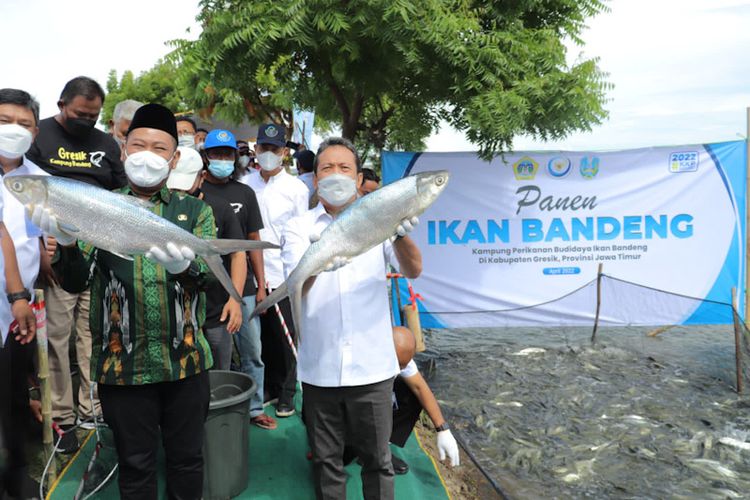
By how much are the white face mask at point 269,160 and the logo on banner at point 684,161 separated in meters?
5.66

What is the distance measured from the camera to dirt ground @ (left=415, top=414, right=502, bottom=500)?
13.0 ft

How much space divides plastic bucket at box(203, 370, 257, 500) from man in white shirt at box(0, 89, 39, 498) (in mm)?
878

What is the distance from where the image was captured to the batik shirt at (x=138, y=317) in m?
2.34

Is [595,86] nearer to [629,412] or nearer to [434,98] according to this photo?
[434,98]

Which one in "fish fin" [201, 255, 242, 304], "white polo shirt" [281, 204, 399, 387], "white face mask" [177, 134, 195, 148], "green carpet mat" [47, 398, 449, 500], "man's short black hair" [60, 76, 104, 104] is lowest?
"green carpet mat" [47, 398, 449, 500]

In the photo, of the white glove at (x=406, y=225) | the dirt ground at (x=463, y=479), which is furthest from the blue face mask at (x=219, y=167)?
the dirt ground at (x=463, y=479)

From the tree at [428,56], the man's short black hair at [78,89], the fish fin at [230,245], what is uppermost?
the tree at [428,56]

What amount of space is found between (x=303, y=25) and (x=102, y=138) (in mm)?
3338

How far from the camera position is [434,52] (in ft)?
22.6

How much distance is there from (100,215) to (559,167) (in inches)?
265

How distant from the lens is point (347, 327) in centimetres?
256

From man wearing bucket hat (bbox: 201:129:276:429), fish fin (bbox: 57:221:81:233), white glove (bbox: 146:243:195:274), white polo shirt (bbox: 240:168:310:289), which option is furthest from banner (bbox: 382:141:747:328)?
fish fin (bbox: 57:221:81:233)

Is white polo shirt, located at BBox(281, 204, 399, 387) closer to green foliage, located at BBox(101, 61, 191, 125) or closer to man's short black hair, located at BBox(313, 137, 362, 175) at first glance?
man's short black hair, located at BBox(313, 137, 362, 175)

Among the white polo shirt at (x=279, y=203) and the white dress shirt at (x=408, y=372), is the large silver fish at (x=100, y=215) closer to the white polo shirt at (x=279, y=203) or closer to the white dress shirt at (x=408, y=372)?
the white dress shirt at (x=408, y=372)
